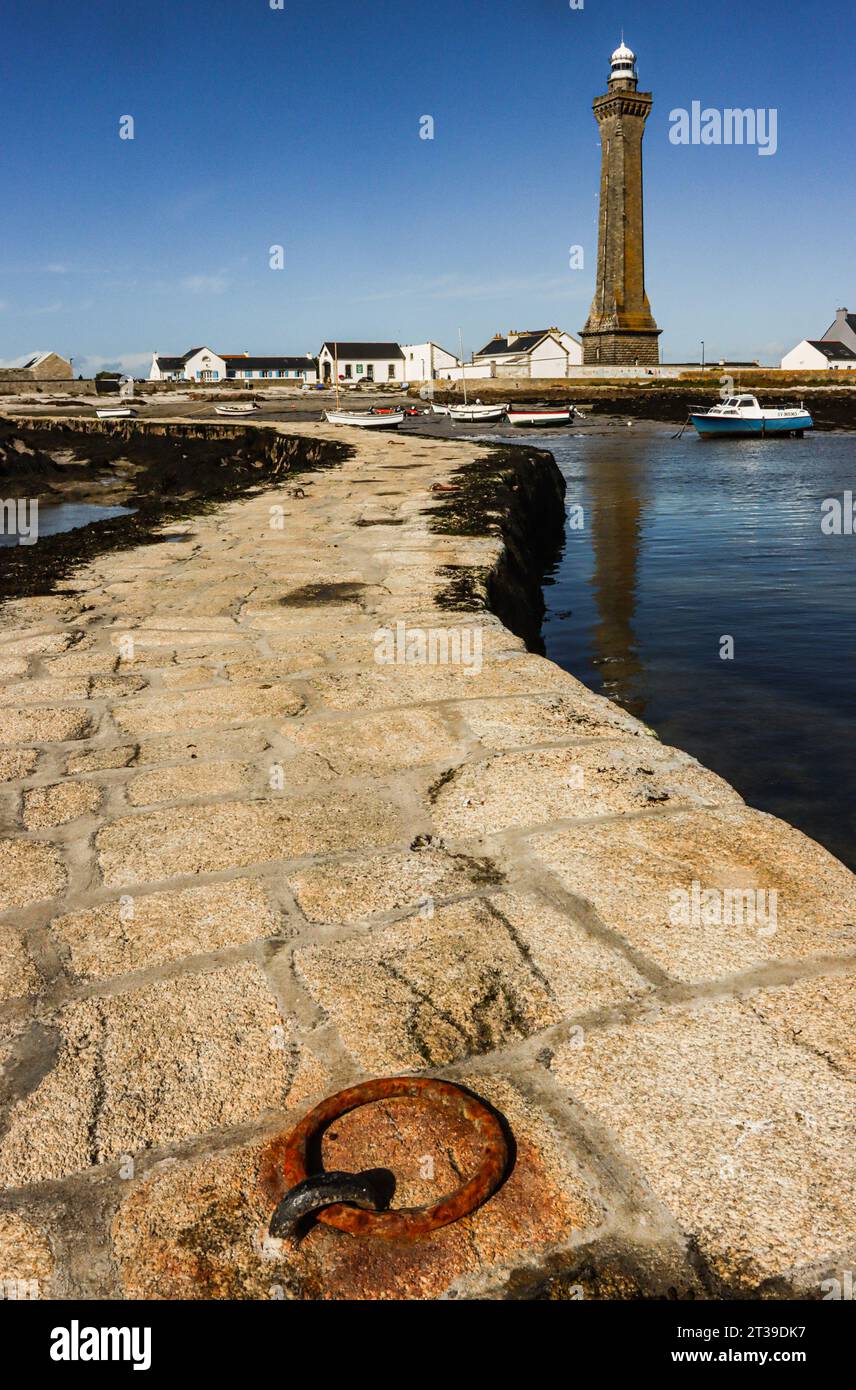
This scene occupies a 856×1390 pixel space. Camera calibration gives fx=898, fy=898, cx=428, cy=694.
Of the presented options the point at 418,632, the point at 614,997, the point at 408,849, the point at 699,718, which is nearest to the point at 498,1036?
the point at 614,997

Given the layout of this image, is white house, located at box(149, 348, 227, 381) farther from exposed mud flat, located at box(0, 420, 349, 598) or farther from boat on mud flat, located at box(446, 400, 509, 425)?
exposed mud flat, located at box(0, 420, 349, 598)

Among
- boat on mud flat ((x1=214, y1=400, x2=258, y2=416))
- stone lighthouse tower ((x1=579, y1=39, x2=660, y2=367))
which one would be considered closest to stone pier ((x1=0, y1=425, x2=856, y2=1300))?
boat on mud flat ((x1=214, y1=400, x2=258, y2=416))

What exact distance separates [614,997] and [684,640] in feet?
26.0

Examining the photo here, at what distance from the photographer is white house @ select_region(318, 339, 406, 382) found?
9938 centimetres

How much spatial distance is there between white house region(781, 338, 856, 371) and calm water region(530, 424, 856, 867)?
242 ft

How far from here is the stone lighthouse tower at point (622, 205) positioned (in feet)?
214

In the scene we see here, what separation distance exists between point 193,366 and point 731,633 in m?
102

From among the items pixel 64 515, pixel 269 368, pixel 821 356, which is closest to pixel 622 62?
pixel 821 356

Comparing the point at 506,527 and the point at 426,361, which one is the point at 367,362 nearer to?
the point at 426,361

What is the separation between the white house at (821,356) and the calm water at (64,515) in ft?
270

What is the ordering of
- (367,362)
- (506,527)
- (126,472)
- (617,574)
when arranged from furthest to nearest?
(367,362) < (126,472) < (617,574) < (506,527)

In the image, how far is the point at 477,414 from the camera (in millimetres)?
50906

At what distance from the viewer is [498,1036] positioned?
201 centimetres

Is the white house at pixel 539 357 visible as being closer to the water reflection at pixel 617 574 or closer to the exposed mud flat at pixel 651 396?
the exposed mud flat at pixel 651 396
